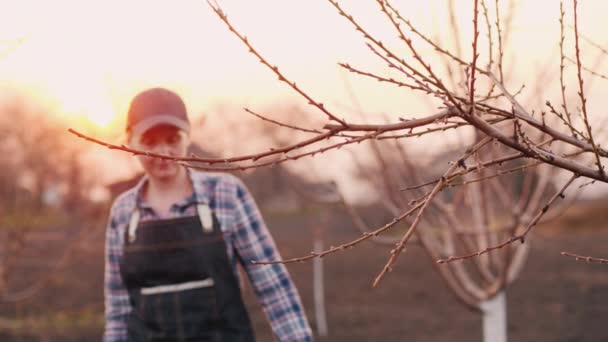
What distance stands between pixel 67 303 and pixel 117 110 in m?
8.15

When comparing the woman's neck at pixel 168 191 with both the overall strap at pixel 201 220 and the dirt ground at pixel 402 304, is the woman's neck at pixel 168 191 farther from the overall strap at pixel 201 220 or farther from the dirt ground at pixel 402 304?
the dirt ground at pixel 402 304

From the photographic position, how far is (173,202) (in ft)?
10.4

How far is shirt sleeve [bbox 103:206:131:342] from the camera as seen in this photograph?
10.5 ft

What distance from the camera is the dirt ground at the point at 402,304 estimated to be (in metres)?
10.2

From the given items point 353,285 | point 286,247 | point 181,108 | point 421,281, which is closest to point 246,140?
point 353,285

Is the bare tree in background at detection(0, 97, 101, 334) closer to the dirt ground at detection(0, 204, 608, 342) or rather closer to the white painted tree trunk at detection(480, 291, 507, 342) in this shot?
the dirt ground at detection(0, 204, 608, 342)

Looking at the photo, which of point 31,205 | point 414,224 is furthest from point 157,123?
point 31,205

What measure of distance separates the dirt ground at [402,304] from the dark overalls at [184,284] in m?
4.18

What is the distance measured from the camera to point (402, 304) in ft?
40.9

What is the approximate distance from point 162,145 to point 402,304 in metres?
9.74

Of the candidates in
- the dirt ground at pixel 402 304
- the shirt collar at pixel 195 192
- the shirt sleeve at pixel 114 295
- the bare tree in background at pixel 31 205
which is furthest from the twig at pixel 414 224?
the dirt ground at pixel 402 304

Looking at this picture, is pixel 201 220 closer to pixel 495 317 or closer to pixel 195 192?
pixel 195 192

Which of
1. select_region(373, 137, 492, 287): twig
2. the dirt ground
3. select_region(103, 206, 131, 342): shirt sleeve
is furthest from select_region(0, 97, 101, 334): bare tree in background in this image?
select_region(373, 137, 492, 287): twig

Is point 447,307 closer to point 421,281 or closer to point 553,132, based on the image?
point 421,281
